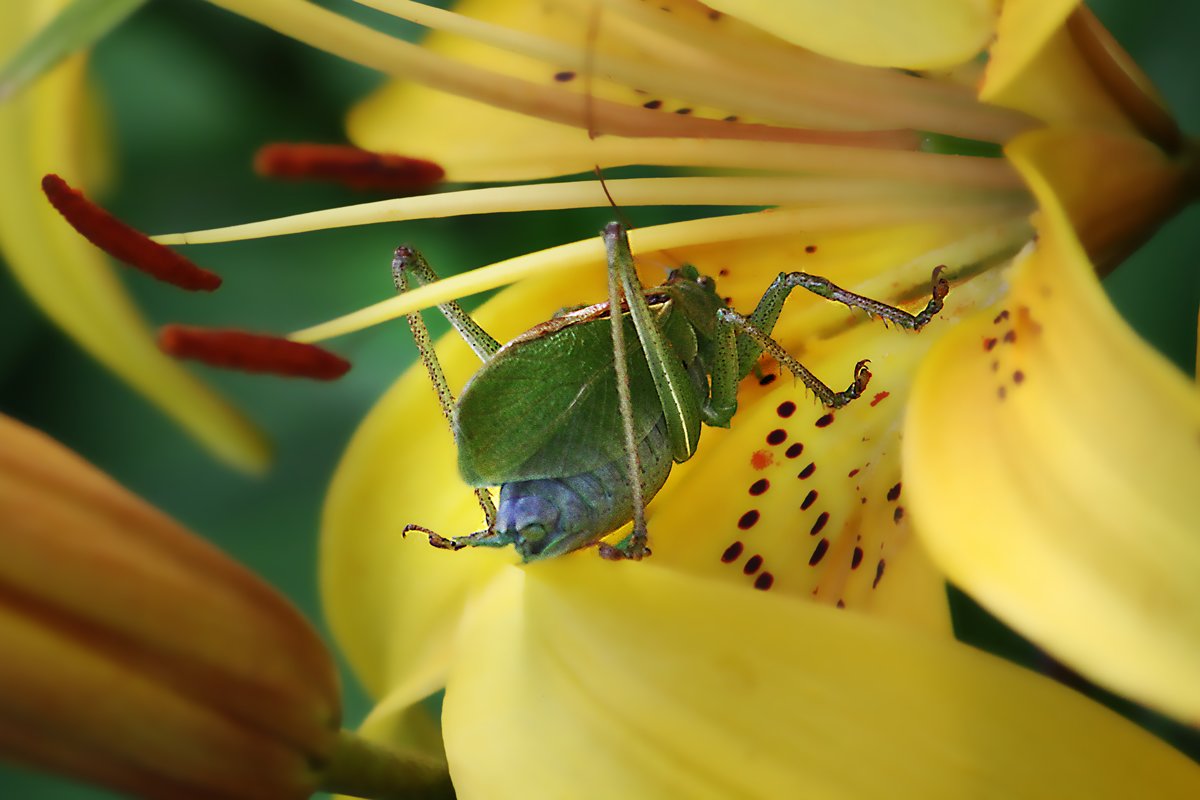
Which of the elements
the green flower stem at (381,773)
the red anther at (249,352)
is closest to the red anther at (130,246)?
the red anther at (249,352)

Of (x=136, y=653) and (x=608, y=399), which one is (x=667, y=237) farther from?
(x=136, y=653)

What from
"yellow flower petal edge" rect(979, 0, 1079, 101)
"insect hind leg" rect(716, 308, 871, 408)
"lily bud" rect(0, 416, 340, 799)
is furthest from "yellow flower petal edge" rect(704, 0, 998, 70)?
"lily bud" rect(0, 416, 340, 799)

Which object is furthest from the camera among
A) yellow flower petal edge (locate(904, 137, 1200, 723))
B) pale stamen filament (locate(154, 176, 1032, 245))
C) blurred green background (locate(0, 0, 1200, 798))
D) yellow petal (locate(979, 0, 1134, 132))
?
blurred green background (locate(0, 0, 1200, 798))

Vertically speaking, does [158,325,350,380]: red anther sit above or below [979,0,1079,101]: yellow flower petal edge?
below

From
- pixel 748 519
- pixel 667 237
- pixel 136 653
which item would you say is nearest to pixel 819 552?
pixel 748 519

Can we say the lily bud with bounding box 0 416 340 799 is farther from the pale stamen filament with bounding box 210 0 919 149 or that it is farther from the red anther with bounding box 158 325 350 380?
the pale stamen filament with bounding box 210 0 919 149

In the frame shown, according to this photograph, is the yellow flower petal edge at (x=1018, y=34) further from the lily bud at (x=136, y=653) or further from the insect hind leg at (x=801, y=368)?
the lily bud at (x=136, y=653)

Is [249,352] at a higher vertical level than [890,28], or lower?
lower
